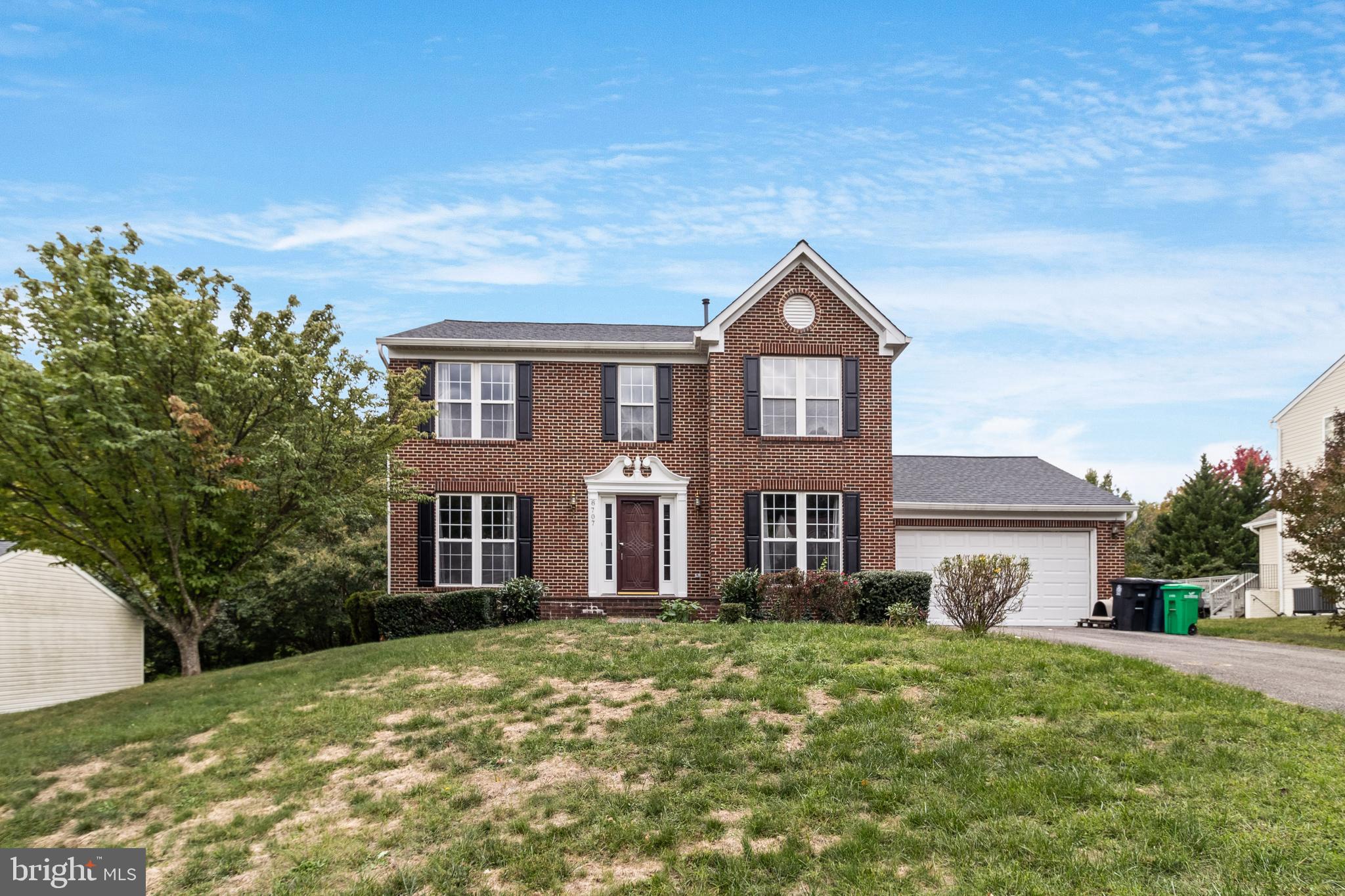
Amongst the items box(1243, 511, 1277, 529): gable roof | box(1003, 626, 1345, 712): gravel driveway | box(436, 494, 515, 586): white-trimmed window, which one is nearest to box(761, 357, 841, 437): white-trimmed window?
box(1003, 626, 1345, 712): gravel driveway

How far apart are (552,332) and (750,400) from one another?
5.15m

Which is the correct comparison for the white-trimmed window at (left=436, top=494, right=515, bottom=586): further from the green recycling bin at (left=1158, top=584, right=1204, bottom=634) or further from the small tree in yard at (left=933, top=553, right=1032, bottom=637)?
the green recycling bin at (left=1158, top=584, right=1204, bottom=634)

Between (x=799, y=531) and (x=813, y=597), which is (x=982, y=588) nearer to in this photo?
(x=813, y=597)

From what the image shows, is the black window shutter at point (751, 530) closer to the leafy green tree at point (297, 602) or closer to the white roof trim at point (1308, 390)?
the leafy green tree at point (297, 602)

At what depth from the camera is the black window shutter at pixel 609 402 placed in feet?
67.9

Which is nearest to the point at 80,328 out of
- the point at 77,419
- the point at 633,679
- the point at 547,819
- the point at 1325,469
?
the point at 77,419

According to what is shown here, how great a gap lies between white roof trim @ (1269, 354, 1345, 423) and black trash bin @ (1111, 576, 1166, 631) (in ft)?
40.6

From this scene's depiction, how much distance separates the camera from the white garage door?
2228 centimetres

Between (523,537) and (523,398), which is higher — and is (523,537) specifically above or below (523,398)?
below

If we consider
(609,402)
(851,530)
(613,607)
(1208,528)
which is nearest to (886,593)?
(851,530)

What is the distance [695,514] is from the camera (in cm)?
2069

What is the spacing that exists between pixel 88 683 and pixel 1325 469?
98.5 ft

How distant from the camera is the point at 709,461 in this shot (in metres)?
20.3

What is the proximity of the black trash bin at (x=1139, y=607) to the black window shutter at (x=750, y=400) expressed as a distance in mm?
9240
